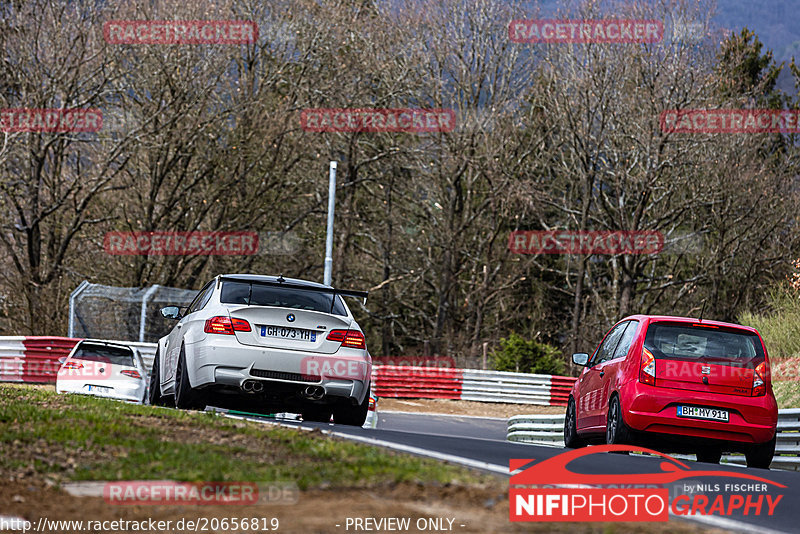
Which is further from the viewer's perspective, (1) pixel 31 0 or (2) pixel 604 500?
(1) pixel 31 0

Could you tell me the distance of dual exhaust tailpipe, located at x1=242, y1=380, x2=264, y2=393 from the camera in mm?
12109

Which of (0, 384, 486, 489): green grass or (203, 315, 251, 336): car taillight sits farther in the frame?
(203, 315, 251, 336): car taillight

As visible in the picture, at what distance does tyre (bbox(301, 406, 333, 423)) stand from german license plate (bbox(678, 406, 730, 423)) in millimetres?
3900

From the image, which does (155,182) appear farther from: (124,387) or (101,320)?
(124,387)

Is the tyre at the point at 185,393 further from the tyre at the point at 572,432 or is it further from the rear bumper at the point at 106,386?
the rear bumper at the point at 106,386

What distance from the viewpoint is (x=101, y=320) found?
28125 mm

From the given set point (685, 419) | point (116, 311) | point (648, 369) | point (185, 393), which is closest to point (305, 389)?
point (185, 393)

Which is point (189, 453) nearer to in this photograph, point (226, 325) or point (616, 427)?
point (226, 325)

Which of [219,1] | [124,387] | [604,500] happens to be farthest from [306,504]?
[219,1]

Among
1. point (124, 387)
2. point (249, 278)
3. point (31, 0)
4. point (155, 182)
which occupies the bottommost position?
point (124, 387)

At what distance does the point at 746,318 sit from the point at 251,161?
18.5m

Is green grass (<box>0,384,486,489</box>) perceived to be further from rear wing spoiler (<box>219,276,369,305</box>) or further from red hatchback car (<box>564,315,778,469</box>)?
red hatchback car (<box>564,315,778,469</box>)

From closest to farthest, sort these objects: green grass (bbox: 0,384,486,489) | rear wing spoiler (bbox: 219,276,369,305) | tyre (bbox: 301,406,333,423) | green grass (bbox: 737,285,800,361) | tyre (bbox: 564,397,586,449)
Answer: green grass (bbox: 0,384,486,489) < rear wing spoiler (bbox: 219,276,369,305) < tyre (bbox: 301,406,333,423) < tyre (bbox: 564,397,586,449) < green grass (bbox: 737,285,800,361)

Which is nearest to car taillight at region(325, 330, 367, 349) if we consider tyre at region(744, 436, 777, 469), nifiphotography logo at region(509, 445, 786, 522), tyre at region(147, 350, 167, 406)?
nifiphotography logo at region(509, 445, 786, 522)
